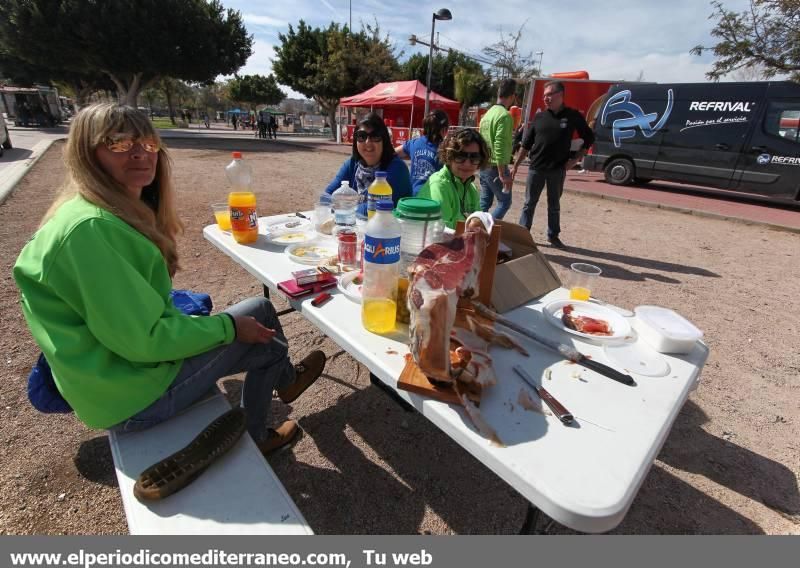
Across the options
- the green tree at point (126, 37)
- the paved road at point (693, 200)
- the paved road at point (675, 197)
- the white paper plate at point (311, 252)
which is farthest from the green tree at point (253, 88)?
the white paper plate at point (311, 252)

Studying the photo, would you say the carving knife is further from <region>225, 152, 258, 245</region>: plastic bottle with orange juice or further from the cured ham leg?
<region>225, 152, 258, 245</region>: plastic bottle with orange juice

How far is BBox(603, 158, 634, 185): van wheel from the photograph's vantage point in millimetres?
11562

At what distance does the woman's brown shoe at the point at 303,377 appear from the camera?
2271mm

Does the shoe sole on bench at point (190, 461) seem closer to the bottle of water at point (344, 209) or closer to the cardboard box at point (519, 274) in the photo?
the cardboard box at point (519, 274)

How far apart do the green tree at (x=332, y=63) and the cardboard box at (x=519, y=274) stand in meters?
28.2

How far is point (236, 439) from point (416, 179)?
399cm

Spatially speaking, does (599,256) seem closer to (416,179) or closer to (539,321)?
(416,179)

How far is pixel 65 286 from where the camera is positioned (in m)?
1.19

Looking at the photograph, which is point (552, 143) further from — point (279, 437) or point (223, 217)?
point (279, 437)

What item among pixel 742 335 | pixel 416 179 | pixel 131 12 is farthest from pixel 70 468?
pixel 131 12

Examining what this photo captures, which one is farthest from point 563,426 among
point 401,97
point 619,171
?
point 401,97

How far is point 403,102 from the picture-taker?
1808cm

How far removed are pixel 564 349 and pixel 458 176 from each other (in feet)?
6.19

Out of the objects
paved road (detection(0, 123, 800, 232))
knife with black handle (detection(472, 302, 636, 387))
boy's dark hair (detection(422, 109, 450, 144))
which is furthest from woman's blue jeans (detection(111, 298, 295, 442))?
paved road (detection(0, 123, 800, 232))
